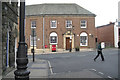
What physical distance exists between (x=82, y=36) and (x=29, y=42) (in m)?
10.4

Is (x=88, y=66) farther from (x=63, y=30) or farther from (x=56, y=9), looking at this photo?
(x=56, y=9)

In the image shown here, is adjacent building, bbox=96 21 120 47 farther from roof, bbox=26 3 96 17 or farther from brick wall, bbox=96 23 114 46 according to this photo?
roof, bbox=26 3 96 17

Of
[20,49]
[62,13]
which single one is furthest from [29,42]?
[20,49]

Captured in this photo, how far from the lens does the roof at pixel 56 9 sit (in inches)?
1339

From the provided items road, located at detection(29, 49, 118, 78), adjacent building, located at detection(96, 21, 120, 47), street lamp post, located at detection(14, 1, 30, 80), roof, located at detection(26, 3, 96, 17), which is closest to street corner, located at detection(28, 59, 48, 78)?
road, located at detection(29, 49, 118, 78)

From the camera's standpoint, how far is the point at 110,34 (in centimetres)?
4216

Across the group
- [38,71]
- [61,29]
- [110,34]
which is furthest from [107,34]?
[38,71]

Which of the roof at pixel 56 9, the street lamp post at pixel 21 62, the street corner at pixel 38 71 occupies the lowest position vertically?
the street corner at pixel 38 71

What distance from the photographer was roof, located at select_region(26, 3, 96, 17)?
3400 cm

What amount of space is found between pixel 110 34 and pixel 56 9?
1537cm

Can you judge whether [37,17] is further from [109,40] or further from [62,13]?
[109,40]

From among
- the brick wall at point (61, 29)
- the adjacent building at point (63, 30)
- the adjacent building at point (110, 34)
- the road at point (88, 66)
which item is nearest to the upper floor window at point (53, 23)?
the adjacent building at point (63, 30)

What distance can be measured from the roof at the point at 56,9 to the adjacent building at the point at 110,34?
897cm

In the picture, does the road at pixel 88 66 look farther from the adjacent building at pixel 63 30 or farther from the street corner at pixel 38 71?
the adjacent building at pixel 63 30
